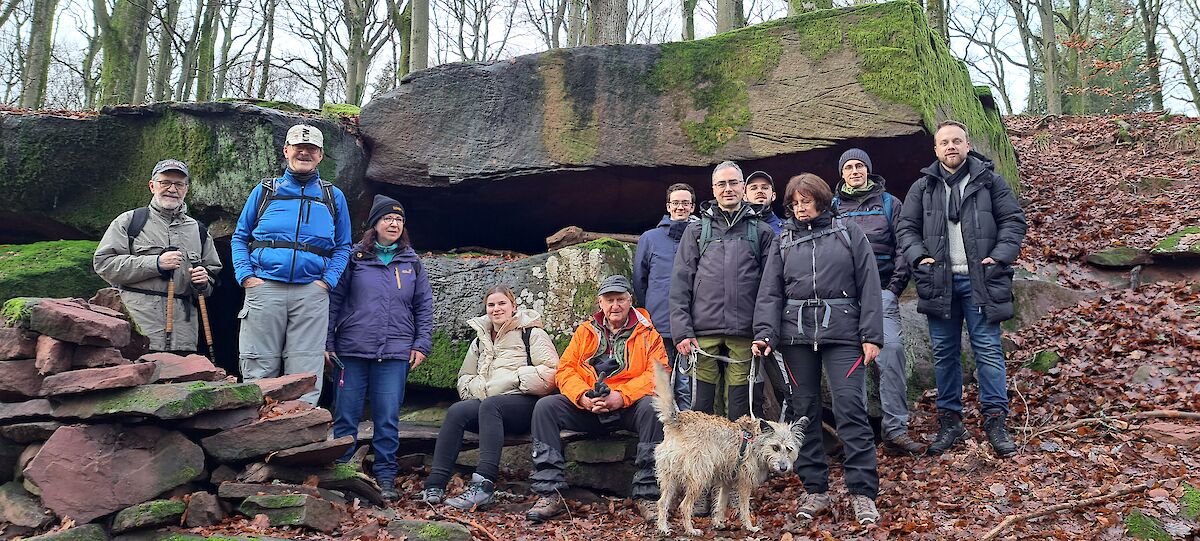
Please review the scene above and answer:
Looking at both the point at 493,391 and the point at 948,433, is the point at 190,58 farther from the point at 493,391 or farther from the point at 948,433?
the point at 948,433

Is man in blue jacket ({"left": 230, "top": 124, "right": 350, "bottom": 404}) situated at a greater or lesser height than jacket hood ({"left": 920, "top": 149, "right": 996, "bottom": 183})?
lesser

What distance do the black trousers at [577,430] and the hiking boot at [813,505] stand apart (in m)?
1.04

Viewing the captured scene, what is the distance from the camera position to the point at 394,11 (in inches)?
667

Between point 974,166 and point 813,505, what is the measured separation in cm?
281

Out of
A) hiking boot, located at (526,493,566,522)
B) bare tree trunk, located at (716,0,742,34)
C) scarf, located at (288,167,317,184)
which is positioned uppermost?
bare tree trunk, located at (716,0,742,34)

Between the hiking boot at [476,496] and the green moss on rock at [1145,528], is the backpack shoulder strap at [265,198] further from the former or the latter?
the green moss on rock at [1145,528]

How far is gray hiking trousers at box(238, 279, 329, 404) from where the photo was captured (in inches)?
226

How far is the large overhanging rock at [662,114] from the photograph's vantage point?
7.66m

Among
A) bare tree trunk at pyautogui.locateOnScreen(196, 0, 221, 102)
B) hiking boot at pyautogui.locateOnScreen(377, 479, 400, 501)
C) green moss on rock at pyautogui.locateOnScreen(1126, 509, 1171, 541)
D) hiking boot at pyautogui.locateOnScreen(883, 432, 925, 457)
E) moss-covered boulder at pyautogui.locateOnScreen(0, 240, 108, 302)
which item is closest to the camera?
green moss on rock at pyautogui.locateOnScreen(1126, 509, 1171, 541)

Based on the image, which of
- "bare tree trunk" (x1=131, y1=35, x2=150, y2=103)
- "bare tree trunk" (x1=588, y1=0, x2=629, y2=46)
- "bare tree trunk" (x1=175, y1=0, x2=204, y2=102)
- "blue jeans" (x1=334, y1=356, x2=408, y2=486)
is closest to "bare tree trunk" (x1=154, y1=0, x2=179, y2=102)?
"bare tree trunk" (x1=131, y1=35, x2=150, y2=103)

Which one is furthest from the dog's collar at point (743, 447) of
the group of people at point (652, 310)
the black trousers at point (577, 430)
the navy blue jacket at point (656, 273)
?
the navy blue jacket at point (656, 273)

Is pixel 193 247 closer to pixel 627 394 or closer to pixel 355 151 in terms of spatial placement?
pixel 355 151

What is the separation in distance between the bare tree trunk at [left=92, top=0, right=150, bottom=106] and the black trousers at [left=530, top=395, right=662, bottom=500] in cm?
1075

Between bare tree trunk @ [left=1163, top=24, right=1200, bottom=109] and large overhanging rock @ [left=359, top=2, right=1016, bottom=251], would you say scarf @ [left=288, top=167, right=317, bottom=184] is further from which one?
bare tree trunk @ [left=1163, top=24, right=1200, bottom=109]
